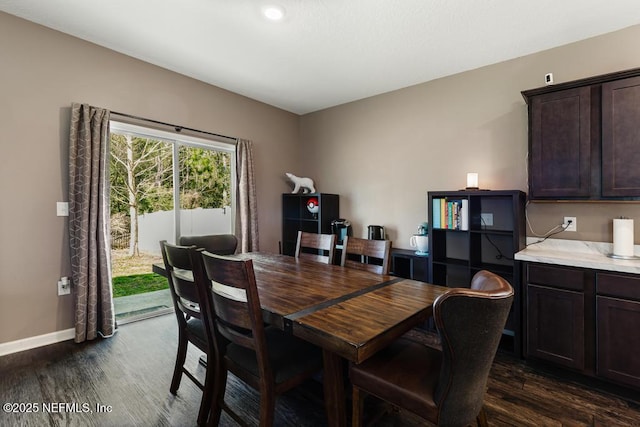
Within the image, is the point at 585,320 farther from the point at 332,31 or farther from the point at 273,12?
the point at 273,12

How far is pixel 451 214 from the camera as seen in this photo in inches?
115

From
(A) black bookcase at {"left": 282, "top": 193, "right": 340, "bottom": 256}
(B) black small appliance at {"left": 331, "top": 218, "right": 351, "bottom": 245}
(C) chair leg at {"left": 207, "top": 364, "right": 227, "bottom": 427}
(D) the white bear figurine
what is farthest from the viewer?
(D) the white bear figurine

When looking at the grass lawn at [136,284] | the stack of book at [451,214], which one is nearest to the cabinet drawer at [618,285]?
the stack of book at [451,214]

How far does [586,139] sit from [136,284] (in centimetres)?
449

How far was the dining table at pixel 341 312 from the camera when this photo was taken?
1.10 m

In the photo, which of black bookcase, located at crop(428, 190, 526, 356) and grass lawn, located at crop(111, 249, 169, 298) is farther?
grass lawn, located at crop(111, 249, 169, 298)

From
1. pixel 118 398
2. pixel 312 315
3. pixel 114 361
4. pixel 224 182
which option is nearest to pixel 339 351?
pixel 312 315

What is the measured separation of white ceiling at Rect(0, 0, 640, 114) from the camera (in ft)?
7.30

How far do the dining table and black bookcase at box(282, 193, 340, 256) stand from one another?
2273 mm

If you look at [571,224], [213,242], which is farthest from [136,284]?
[571,224]

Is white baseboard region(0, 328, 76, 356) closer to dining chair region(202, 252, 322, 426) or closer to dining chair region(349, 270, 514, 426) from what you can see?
dining chair region(202, 252, 322, 426)

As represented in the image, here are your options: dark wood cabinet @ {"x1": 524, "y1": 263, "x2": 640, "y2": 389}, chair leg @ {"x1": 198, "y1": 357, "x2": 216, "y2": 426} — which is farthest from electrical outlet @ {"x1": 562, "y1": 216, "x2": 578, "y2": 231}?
chair leg @ {"x1": 198, "y1": 357, "x2": 216, "y2": 426}

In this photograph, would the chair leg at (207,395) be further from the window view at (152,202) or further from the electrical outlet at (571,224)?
the electrical outlet at (571,224)

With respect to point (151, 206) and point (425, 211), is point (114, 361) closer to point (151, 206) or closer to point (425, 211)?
point (151, 206)
